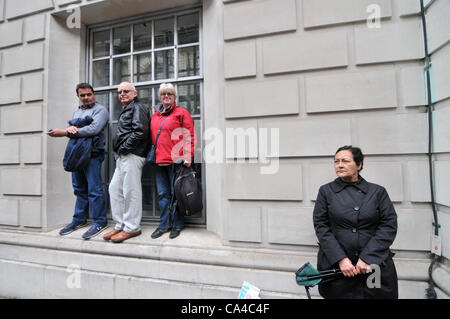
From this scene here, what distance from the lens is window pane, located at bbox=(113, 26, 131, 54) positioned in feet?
14.2

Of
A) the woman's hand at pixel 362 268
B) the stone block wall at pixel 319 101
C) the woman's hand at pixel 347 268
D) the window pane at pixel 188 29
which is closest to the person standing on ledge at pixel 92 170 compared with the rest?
the window pane at pixel 188 29

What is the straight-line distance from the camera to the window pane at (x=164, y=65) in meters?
4.07

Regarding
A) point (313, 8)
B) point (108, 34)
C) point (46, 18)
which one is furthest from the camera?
point (108, 34)

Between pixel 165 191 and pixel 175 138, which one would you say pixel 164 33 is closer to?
pixel 175 138

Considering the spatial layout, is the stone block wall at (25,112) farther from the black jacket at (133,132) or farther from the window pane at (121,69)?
the black jacket at (133,132)

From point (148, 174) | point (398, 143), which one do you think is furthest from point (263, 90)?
point (148, 174)

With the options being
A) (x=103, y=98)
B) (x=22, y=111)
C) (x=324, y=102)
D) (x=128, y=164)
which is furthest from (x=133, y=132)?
(x=324, y=102)

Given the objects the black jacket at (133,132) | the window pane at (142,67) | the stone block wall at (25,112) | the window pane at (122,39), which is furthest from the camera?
the window pane at (122,39)

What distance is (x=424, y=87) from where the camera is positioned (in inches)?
104

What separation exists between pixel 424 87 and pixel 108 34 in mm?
4876

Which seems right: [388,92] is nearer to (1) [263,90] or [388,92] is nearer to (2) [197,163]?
(1) [263,90]

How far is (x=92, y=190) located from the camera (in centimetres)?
379

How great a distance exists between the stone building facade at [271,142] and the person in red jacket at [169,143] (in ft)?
0.98

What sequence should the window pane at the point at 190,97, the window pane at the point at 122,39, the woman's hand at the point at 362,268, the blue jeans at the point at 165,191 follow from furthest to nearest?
the window pane at the point at 122,39 < the window pane at the point at 190,97 < the blue jeans at the point at 165,191 < the woman's hand at the point at 362,268
